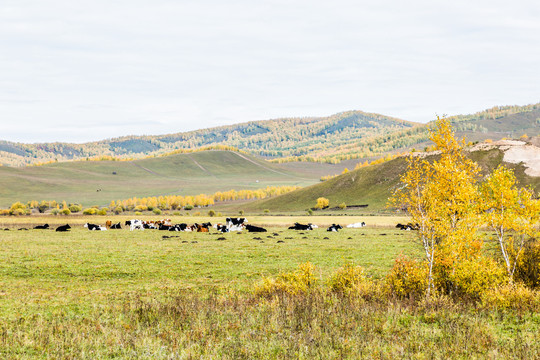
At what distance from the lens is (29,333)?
1266 cm

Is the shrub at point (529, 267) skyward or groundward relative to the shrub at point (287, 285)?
skyward

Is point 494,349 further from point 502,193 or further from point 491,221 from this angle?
point 502,193

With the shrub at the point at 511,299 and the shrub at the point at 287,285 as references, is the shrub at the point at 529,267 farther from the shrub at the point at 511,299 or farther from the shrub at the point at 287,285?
the shrub at the point at 287,285

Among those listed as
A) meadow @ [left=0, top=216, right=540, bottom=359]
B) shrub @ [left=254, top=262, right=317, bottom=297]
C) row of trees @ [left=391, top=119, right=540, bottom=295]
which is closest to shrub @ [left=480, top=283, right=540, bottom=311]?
meadow @ [left=0, top=216, right=540, bottom=359]

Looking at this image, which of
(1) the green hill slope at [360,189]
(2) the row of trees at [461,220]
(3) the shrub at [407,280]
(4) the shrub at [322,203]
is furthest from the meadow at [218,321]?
(4) the shrub at [322,203]

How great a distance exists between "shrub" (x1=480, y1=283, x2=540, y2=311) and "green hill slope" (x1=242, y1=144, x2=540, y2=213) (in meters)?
101

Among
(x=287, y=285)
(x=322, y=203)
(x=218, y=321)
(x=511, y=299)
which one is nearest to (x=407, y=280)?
(x=511, y=299)

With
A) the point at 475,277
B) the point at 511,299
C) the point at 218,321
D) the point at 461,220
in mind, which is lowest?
the point at 218,321

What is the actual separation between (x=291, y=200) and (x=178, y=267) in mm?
124027

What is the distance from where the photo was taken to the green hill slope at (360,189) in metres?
123

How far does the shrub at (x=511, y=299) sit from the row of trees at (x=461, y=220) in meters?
1.04

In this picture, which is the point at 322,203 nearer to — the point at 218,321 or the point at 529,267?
the point at 529,267

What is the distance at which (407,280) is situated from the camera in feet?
58.7

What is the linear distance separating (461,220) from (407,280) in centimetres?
374
